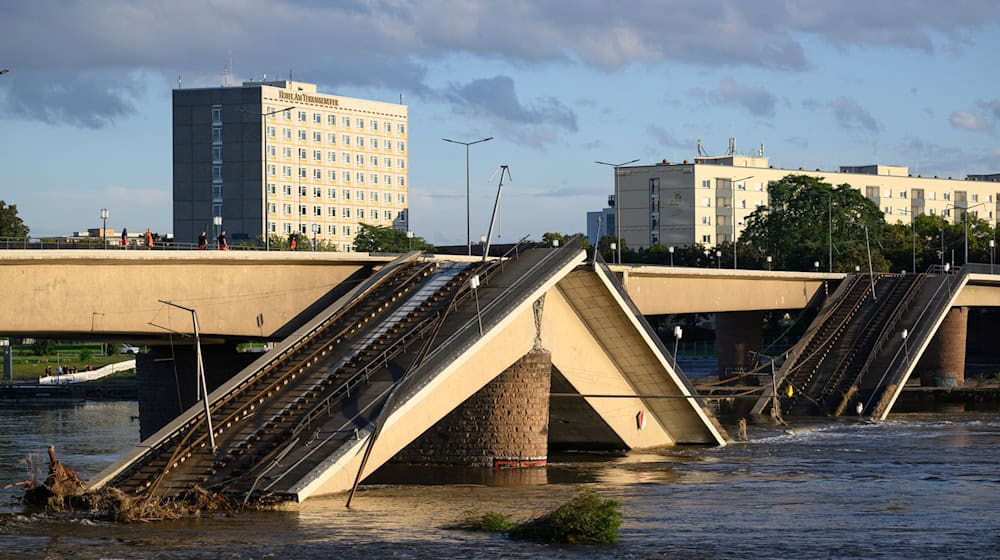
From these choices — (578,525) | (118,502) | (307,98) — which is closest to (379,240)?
(307,98)

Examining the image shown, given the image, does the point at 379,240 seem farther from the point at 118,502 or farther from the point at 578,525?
the point at 578,525

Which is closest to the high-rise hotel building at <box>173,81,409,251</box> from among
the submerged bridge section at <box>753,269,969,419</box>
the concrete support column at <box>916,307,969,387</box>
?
the concrete support column at <box>916,307,969,387</box>

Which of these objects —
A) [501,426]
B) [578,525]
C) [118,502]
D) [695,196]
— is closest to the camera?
[578,525]

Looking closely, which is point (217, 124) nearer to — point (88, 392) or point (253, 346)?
point (253, 346)

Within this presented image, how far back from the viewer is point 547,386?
192ft

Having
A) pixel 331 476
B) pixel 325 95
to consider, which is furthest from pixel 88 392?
pixel 325 95

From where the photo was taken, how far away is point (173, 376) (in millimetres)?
61531

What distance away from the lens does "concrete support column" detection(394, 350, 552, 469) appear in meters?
57.7

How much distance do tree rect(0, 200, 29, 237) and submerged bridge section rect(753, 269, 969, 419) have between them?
59.5 metres

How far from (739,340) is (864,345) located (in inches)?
614

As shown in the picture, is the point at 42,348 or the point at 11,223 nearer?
the point at 11,223

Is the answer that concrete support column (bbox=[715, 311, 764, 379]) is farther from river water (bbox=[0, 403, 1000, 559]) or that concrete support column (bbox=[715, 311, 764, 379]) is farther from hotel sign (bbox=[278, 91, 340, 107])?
hotel sign (bbox=[278, 91, 340, 107])

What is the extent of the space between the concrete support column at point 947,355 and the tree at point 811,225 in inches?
1286

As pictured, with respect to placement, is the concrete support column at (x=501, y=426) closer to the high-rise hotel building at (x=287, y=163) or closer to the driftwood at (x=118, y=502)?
the driftwood at (x=118, y=502)
